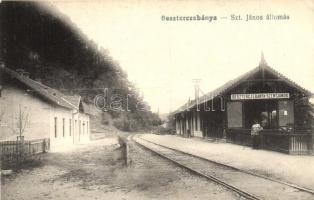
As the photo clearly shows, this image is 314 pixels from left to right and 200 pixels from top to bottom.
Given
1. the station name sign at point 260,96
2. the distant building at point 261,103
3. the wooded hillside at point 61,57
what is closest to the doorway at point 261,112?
the distant building at point 261,103

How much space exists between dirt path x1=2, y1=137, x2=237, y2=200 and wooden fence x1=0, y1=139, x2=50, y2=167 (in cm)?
93

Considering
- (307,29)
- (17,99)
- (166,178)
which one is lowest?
(166,178)

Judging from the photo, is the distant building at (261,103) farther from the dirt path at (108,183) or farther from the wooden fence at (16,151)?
the dirt path at (108,183)

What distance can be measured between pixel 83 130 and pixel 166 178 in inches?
970

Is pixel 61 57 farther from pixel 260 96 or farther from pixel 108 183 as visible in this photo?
pixel 108 183

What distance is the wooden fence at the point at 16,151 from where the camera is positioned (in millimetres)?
13938

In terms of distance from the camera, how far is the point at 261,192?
859cm

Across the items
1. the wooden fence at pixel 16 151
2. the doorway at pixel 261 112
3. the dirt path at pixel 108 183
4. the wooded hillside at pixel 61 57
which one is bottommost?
the dirt path at pixel 108 183

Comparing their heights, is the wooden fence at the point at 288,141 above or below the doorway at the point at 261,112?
below

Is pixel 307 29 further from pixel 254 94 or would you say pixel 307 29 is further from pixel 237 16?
pixel 254 94

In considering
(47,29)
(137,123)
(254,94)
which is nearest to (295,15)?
(47,29)

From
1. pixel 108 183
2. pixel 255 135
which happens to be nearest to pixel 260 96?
pixel 255 135

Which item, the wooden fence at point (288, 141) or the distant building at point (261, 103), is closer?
the wooden fence at point (288, 141)

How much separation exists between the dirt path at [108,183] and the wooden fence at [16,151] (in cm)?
93
